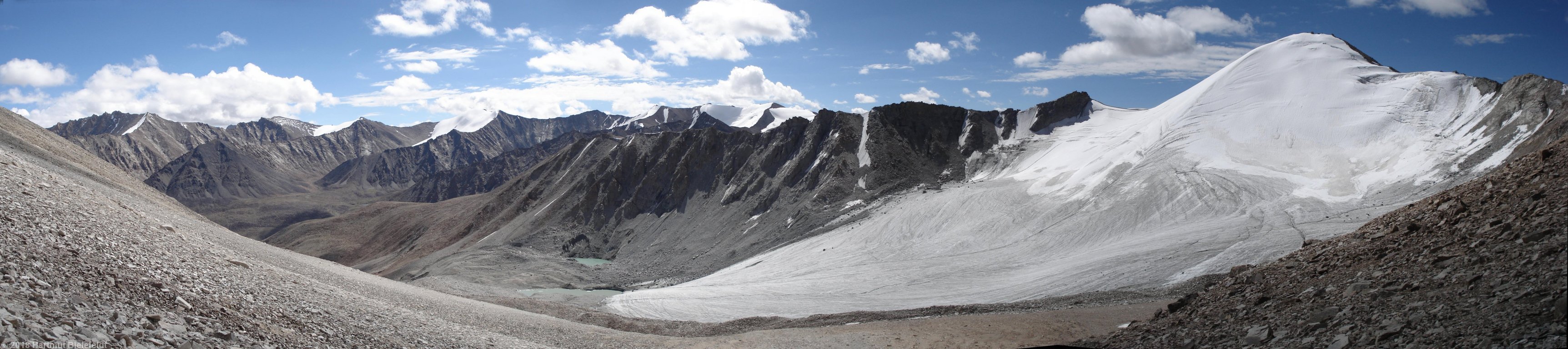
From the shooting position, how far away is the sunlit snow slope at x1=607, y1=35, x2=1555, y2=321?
1307 inches

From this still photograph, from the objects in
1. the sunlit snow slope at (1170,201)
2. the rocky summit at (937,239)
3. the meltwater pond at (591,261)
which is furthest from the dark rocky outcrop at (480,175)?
the sunlit snow slope at (1170,201)

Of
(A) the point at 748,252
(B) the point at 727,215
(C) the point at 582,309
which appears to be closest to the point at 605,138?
(B) the point at 727,215

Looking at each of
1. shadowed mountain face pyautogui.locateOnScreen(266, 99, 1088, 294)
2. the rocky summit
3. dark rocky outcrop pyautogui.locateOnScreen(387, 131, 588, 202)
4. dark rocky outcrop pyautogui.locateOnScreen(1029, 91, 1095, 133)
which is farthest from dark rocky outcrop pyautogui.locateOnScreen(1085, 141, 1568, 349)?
dark rocky outcrop pyautogui.locateOnScreen(387, 131, 588, 202)

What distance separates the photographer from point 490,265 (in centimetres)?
→ 5544

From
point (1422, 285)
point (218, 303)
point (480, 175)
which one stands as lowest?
point (1422, 285)

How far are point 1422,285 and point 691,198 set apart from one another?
2475 inches

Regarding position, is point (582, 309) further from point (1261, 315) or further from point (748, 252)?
point (1261, 315)

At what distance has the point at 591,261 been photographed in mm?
65375

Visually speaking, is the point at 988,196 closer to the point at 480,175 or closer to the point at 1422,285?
the point at 1422,285

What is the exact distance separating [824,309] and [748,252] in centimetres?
1789

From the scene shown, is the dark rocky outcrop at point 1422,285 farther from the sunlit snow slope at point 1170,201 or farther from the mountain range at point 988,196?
the sunlit snow slope at point 1170,201

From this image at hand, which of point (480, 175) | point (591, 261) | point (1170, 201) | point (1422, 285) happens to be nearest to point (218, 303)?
point (1422, 285)


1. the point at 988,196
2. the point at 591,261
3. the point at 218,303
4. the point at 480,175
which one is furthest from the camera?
the point at 480,175

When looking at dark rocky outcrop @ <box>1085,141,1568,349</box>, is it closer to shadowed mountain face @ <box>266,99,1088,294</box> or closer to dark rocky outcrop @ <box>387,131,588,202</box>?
shadowed mountain face @ <box>266,99,1088,294</box>
